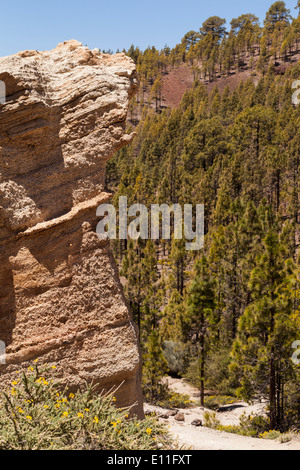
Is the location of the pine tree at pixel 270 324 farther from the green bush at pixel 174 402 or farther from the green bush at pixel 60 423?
the green bush at pixel 60 423

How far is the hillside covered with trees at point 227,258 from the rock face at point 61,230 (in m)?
7.57

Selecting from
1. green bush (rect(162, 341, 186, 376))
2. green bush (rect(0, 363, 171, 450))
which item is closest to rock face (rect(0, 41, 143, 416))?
green bush (rect(0, 363, 171, 450))

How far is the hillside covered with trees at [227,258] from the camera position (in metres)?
13.1

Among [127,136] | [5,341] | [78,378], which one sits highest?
[127,136]

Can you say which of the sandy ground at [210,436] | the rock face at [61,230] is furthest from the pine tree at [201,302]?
the rock face at [61,230]

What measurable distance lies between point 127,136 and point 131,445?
4.28m

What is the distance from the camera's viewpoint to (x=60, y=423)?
4.64 m

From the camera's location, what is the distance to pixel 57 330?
588 cm

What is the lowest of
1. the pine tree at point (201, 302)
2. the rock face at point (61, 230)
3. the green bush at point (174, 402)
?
the green bush at point (174, 402)

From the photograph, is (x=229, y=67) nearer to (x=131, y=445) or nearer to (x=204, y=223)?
(x=204, y=223)

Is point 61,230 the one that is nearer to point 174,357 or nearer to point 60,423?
point 60,423

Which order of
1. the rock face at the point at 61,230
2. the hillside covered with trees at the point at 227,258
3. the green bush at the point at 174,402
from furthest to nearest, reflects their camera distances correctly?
the green bush at the point at 174,402 < the hillside covered with trees at the point at 227,258 < the rock face at the point at 61,230
